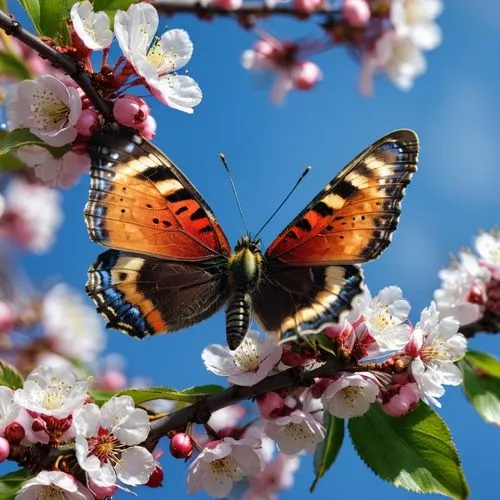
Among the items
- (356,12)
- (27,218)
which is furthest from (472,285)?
(27,218)

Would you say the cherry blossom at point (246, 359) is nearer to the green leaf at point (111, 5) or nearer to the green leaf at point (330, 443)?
the green leaf at point (330, 443)

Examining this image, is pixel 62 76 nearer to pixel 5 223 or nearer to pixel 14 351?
pixel 14 351

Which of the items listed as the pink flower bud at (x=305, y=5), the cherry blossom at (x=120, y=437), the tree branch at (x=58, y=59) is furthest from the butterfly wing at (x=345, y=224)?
the pink flower bud at (x=305, y=5)

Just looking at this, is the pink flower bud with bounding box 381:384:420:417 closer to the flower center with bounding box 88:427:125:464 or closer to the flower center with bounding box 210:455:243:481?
the flower center with bounding box 210:455:243:481

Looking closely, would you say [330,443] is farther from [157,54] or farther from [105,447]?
[157,54]

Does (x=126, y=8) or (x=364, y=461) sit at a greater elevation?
(x=126, y=8)

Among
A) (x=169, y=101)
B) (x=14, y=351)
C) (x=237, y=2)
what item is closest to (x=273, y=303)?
(x=169, y=101)
